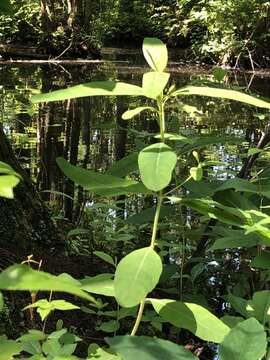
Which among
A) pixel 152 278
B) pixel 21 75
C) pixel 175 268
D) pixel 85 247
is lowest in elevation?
pixel 21 75

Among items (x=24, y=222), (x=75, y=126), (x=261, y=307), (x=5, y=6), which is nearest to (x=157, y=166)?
(x=261, y=307)

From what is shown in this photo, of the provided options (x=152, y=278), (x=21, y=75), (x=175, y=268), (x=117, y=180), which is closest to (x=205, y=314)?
(x=152, y=278)

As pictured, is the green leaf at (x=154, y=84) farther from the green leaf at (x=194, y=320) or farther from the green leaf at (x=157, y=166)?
the green leaf at (x=194, y=320)

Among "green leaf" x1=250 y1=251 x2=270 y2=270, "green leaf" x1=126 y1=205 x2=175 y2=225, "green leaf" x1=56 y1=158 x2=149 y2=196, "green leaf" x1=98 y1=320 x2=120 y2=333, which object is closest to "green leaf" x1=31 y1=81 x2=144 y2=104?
"green leaf" x1=56 y1=158 x2=149 y2=196

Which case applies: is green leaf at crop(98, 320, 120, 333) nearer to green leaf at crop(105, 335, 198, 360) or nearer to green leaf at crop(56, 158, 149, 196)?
green leaf at crop(56, 158, 149, 196)

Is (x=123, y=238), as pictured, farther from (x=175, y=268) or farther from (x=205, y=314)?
(x=205, y=314)

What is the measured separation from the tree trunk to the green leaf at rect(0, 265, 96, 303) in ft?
4.21

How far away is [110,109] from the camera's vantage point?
28.1 feet

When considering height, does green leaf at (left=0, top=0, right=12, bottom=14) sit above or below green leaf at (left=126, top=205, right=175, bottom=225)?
above

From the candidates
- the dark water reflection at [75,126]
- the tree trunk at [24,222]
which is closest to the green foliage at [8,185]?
the dark water reflection at [75,126]

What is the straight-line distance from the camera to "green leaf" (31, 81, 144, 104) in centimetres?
85

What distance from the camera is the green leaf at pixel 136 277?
2.60ft

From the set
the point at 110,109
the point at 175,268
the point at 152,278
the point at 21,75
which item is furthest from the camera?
the point at 21,75

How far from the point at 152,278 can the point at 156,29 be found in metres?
Answer: 25.4
